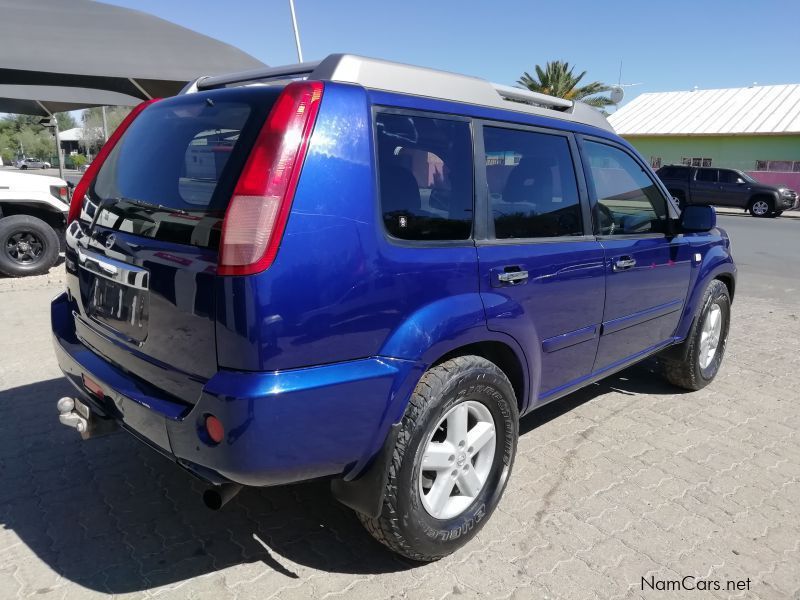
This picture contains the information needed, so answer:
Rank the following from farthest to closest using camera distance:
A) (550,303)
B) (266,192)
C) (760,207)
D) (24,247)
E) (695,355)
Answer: (760,207) → (24,247) → (695,355) → (550,303) → (266,192)

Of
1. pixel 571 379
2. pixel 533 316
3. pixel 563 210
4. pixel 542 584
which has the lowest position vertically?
pixel 542 584

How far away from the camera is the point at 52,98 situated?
10391mm

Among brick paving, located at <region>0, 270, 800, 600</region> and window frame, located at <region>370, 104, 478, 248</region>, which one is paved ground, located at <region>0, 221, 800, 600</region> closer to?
brick paving, located at <region>0, 270, 800, 600</region>

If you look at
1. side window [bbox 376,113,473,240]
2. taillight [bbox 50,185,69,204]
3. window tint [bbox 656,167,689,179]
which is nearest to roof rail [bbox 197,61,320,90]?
side window [bbox 376,113,473,240]

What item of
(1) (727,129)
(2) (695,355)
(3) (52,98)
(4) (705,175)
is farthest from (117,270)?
(1) (727,129)

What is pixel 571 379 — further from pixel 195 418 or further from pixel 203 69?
pixel 203 69

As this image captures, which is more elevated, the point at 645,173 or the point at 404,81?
the point at 404,81

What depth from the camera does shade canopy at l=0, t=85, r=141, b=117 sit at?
33.1 feet

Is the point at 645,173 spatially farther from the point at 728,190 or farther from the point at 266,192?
the point at 728,190

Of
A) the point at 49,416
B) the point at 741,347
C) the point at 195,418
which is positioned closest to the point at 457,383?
the point at 195,418

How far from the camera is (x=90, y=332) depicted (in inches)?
96.0

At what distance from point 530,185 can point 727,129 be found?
107ft

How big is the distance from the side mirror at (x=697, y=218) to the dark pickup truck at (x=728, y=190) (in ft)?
65.5

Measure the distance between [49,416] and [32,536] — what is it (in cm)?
132
